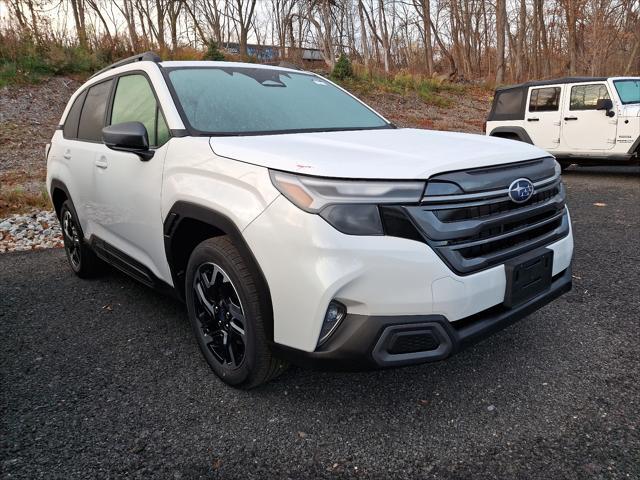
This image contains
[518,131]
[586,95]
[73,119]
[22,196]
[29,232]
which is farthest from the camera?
[518,131]

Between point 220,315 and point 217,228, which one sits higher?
point 217,228

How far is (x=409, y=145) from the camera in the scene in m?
2.28

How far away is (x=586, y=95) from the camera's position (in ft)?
29.0

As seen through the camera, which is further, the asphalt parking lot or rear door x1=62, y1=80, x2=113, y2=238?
rear door x1=62, y1=80, x2=113, y2=238

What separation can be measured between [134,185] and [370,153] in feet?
4.86

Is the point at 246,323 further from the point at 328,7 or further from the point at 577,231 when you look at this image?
the point at 328,7

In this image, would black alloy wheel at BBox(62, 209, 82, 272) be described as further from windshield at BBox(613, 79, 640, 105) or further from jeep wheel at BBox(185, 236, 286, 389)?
windshield at BBox(613, 79, 640, 105)

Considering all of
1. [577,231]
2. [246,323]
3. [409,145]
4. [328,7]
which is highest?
[328,7]

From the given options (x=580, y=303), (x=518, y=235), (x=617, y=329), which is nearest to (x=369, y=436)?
(x=518, y=235)

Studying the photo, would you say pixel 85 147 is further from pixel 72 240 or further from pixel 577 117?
pixel 577 117

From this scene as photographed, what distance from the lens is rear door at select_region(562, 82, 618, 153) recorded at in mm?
8586

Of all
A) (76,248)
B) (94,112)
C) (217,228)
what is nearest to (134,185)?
(217,228)

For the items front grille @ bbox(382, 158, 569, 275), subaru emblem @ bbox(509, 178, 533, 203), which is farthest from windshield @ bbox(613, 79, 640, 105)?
subaru emblem @ bbox(509, 178, 533, 203)

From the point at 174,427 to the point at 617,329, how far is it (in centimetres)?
253
